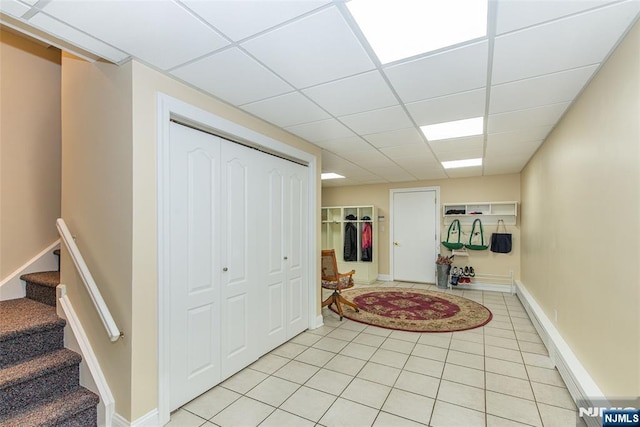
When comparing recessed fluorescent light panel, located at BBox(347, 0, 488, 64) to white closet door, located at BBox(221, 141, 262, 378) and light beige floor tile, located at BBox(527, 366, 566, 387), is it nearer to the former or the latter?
white closet door, located at BBox(221, 141, 262, 378)

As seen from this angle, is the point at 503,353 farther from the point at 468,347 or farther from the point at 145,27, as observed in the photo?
the point at 145,27

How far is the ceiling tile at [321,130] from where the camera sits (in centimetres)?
316

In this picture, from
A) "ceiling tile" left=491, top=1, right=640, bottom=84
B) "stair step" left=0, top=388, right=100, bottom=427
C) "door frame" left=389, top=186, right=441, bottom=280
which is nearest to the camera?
"ceiling tile" left=491, top=1, right=640, bottom=84

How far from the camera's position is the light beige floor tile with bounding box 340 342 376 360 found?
10.4 feet

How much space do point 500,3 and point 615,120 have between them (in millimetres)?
1115

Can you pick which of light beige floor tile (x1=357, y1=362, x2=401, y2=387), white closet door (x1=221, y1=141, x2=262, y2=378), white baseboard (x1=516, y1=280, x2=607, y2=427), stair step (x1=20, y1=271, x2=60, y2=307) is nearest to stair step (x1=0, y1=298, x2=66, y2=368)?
stair step (x1=20, y1=271, x2=60, y2=307)

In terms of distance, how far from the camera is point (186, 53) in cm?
187

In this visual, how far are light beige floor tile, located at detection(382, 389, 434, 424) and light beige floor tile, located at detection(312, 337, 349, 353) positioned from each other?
964mm

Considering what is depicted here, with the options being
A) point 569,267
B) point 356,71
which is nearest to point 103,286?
point 356,71

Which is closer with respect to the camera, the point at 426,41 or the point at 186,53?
the point at 426,41

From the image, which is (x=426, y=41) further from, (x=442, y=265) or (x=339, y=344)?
(x=442, y=265)

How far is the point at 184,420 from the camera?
2137 millimetres

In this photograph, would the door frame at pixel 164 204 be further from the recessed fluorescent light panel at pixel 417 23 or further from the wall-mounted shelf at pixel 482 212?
the wall-mounted shelf at pixel 482 212

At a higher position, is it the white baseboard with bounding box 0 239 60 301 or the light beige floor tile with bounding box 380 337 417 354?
the white baseboard with bounding box 0 239 60 301
